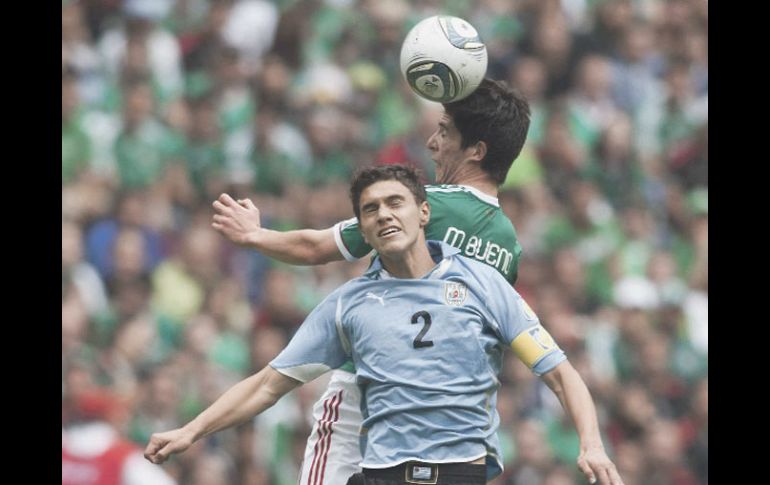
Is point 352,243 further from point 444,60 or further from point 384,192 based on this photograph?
point 444,60

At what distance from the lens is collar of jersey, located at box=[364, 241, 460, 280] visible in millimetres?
6605

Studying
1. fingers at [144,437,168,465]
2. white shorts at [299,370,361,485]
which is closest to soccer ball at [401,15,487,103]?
white shorts at [299,370,361,485]

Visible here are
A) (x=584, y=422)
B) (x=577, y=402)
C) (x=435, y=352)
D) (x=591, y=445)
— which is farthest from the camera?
(x=435, y=352)

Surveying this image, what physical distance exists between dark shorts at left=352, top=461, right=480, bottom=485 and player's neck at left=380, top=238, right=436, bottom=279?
0.77 meters

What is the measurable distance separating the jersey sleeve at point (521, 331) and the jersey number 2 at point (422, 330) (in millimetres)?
260

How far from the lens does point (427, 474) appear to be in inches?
252

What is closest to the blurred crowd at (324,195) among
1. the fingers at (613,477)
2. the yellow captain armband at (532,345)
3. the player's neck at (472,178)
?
the player's neck at (472,178)

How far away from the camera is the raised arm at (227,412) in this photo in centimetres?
657

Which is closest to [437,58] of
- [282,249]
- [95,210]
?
[282,249]

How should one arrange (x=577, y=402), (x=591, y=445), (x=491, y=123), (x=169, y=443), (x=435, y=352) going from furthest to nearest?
(x=491, y=123) < (x=169, y=443) < (x=435, y=352) < (x=577, y=402) < (x=591, y=445)

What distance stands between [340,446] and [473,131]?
1469 millimetres

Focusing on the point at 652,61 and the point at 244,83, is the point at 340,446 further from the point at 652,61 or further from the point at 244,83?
the point at 652,61

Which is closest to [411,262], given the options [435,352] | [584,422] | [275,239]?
[435,352]

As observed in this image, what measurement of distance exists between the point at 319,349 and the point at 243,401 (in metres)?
0.38
